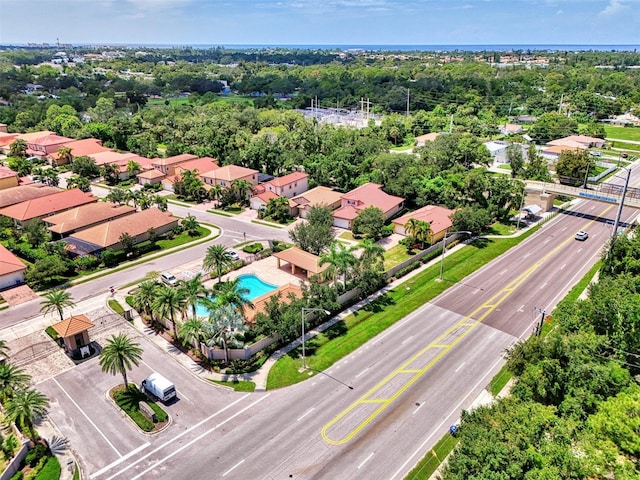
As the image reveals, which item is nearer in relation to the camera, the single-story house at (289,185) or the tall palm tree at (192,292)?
the tall palm tree at (192,292)

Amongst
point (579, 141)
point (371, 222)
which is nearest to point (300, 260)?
point (371, 222)

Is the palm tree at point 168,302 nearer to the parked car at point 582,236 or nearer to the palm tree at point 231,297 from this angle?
the palm tree at point 231,297

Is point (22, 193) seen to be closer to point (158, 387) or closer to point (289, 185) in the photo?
point (289, 185)

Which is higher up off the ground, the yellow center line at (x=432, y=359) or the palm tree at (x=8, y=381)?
the palm tree at (x=8, y=381)

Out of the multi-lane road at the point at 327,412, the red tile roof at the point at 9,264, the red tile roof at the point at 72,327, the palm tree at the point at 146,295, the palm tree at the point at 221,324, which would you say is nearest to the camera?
the multi-lane road at the point at 327,412

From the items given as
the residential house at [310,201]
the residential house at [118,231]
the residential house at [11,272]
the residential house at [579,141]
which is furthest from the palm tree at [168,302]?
the residential house at [579,141]

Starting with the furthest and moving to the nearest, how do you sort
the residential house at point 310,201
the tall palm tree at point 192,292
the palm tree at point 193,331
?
the residential house at point 310,201, the tall palm tree at point 192,292, the palm tree at point 193,331

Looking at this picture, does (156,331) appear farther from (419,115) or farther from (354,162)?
A: (419,115)
